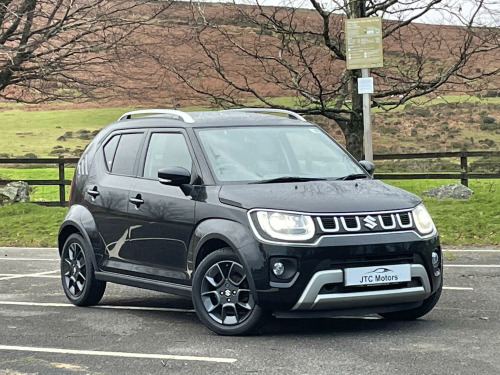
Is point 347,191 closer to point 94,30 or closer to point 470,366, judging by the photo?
point 470,366

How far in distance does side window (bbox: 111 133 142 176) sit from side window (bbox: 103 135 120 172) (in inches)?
2.6

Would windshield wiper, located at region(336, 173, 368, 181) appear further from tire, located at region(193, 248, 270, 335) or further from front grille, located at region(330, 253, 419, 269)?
tire, located at region(193, 248, 270, 335)

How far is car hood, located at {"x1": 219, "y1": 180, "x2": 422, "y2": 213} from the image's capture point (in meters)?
7.22

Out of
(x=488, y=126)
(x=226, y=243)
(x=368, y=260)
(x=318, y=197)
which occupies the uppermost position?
(x=318, y=197)

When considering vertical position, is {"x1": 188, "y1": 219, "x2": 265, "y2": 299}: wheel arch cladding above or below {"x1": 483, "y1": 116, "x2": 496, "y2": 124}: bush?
below

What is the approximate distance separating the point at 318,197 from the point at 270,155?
1.07 metres

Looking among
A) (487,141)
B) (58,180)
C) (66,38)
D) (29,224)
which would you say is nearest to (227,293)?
(29,224)

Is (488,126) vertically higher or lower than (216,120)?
lower

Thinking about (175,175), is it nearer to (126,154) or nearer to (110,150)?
Result: (126,154)

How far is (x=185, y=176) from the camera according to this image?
7.89 m

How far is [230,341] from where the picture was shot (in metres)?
7.16

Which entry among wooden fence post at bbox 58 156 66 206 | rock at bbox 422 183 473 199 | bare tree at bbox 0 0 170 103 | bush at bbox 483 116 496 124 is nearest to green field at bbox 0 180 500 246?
rock at bbox 422 183 473 199

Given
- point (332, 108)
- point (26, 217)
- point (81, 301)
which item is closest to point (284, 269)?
point (81, 301)

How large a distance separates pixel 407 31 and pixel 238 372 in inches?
A: 637
